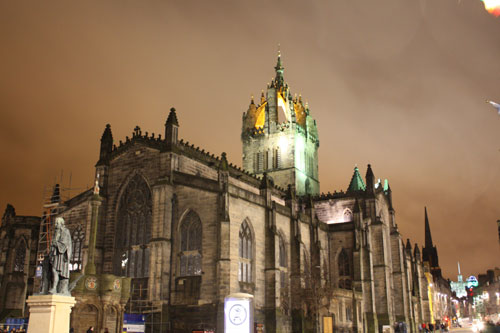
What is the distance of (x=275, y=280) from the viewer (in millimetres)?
38062

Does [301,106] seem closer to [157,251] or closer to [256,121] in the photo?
[256,121]

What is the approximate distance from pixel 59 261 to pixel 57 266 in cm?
18

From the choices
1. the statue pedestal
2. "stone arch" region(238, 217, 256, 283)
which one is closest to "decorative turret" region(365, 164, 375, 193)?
"stone arch" region(238, 217, 256, 283)

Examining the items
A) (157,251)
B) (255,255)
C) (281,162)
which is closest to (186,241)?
(157,251)

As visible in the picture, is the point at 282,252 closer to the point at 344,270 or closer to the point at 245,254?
the point at 245,254

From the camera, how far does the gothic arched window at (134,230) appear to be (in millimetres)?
37438

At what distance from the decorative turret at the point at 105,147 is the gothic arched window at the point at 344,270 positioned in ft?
82.3

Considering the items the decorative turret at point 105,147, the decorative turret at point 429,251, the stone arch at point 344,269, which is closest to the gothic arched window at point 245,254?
the decorative turret at point 105,147

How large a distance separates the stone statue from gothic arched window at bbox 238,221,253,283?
68.7ft

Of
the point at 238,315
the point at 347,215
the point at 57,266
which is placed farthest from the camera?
the point at 347,215

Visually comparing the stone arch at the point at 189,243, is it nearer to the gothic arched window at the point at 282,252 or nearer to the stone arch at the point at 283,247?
the stone arch at the point at 283,247

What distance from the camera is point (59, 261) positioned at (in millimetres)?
16266

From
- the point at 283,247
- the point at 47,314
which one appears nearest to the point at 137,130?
the point at 283,247

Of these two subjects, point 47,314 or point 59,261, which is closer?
point 47,314
